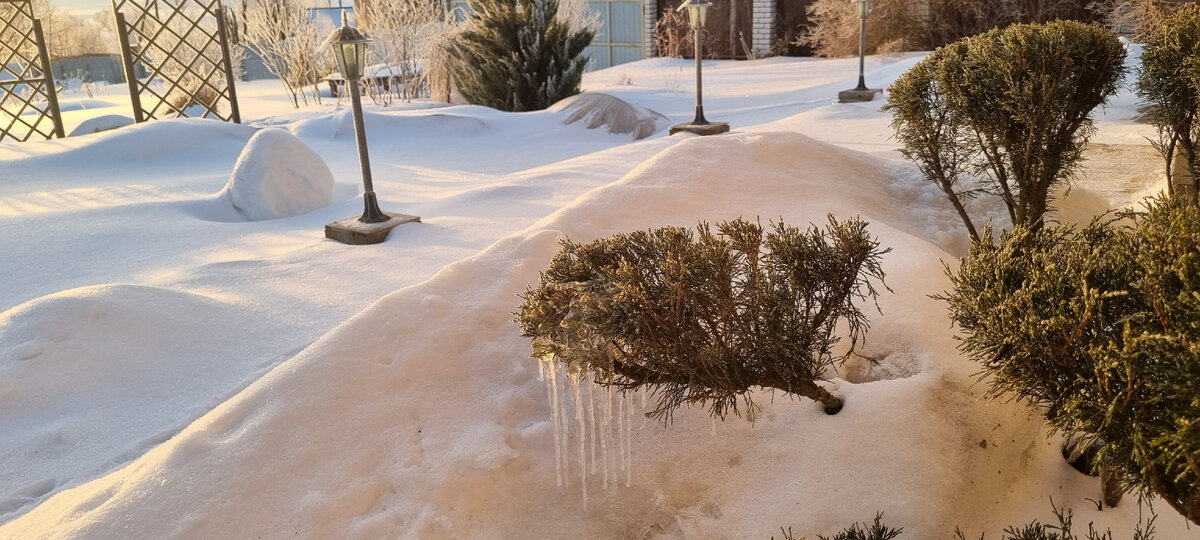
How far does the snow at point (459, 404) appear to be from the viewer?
2.34 m

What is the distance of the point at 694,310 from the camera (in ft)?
6.72

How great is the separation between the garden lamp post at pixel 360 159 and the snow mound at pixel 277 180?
1365 millimetres

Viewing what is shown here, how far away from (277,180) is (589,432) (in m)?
4.65

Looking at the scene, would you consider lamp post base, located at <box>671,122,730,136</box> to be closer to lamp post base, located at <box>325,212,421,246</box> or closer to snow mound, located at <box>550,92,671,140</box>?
snow mound, located at <box>550,92,671,140</box>

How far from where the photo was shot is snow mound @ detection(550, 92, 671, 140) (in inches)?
375

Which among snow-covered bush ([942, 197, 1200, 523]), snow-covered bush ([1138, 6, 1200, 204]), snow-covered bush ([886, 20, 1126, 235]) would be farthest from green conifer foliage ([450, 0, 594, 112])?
snow-covered bush ([942, 197, 1200, 523])

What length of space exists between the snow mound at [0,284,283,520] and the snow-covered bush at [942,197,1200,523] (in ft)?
9.24

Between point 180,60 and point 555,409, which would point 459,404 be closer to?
point 555,409

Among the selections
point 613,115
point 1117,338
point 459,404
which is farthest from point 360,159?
point 613,115

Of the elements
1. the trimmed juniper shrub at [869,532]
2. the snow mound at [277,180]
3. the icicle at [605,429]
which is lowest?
the trimmed juniper shrub at [869,532]

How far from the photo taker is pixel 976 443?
247 centimetres

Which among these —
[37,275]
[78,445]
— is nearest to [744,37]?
[37,275]

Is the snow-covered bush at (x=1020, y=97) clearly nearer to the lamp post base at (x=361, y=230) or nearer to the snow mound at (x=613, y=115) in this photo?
the lamp post base at (x=361, y=230)

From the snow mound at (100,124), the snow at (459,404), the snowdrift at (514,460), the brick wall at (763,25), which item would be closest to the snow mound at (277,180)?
the snow at (459,404)
